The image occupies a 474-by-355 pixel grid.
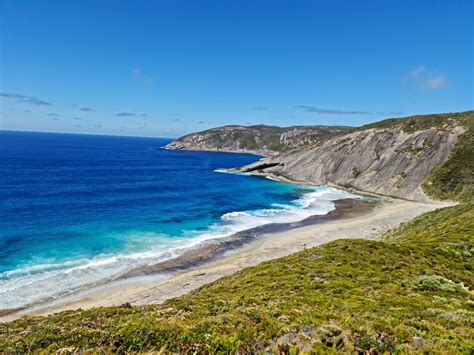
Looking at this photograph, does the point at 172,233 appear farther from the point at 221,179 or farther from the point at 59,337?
the point at 221,179

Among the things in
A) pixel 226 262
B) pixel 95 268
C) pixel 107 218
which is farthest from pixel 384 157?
pixel 95 268

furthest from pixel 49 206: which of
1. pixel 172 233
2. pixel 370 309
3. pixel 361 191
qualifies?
pixel 361 191

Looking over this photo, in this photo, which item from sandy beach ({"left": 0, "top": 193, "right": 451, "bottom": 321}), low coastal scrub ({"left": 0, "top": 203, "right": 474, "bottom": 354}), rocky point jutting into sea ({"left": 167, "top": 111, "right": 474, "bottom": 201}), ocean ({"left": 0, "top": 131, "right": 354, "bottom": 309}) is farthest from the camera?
rocky point jutting into sea ({"left": 167, "top": 111, "right": 474, "bottom": 201})

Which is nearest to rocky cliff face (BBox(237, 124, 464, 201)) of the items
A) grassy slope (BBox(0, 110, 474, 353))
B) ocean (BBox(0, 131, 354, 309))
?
ocean (BBox(0, 131, 354, 309))

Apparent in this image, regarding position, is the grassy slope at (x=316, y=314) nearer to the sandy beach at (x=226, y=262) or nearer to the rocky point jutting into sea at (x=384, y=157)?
the sandy beach at (x=226, y=262)

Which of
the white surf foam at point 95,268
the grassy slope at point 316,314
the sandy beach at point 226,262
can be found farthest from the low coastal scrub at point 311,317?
the white surf foam at point 95,268

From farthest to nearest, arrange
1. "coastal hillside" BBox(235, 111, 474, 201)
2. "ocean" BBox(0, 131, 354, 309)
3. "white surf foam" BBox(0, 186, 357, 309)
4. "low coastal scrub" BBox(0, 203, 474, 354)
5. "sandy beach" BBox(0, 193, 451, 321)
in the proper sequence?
"coastal hillside" BBox(235, 111, 474, 201) → "ocean" BBox(0, 131, 354, 309) → "white surf foam" BBox(0, 186, 357, 309) → "sandy beach" BBox(0, 193, 451, 321) → "low coastal scrub" BBox(0, 203, 474, 354)

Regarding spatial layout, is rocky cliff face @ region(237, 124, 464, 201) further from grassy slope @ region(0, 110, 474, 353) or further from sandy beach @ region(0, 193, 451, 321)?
grassy slope @ region(0, 110, 474, 353)
